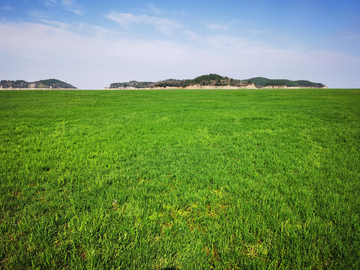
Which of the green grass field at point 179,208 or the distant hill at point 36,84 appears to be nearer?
the green grass field at point 179,208

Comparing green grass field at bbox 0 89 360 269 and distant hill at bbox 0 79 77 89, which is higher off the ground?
distant hill at bbox 0 79 77 89

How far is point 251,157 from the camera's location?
550 centimetres

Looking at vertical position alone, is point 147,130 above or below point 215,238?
above

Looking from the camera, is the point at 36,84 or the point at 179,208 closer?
the point at 179,208

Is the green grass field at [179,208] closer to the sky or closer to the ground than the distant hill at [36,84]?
closer to the ground

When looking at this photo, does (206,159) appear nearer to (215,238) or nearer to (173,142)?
(173,142)

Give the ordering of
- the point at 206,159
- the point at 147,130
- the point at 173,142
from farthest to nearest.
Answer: the point at 147,130 < the point at 173,142 < the point at 206,159

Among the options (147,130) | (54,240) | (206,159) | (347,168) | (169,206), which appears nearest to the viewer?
(54,240)

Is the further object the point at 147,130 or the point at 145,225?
the point at 147,130

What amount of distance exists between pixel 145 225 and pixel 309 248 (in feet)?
7.81

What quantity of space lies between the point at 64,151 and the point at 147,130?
4.11m

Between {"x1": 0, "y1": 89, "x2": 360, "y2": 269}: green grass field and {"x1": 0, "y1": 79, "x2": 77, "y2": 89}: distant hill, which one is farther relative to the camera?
{"x1": 0, "y1": 79, "x2": 77, "y2": 89}: distant hill

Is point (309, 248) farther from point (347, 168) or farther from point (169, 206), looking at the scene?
point (347, 168)

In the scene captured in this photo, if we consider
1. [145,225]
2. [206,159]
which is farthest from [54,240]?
[206,159]
